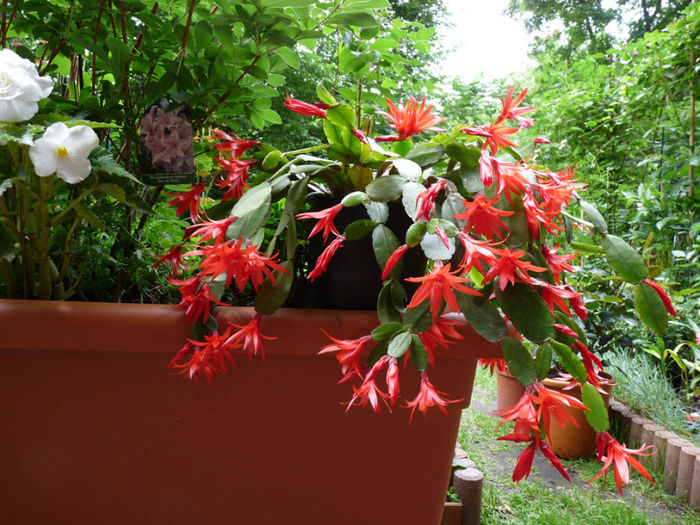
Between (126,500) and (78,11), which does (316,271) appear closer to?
(126,500)

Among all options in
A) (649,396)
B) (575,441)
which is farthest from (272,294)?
(649,396)

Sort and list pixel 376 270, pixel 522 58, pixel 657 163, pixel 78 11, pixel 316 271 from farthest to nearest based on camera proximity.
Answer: pixel 522 58 < pixel 657 163 < pixel 78 11 < pixel 376 270 < pixel 316 271

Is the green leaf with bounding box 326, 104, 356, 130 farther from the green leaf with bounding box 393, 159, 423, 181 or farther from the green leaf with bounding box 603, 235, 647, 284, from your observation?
the green leaf with bounding box 603, 235, 647, 284

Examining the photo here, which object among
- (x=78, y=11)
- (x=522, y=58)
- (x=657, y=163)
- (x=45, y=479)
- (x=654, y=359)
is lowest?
(x=654, y=359)

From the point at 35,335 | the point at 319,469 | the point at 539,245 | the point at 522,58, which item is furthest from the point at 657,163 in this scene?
the point at 522,58

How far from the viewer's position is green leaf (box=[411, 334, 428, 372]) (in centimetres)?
48

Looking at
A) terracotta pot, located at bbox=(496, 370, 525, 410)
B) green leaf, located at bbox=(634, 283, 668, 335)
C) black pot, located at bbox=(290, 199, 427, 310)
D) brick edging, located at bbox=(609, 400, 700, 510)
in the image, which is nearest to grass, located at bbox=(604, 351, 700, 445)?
brick edging, located at bbox=(609, 400, 700, 510)

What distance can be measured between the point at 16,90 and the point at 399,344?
1.45ft

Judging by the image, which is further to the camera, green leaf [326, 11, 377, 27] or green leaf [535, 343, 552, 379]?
green leaf [326, 11, 377, 27]

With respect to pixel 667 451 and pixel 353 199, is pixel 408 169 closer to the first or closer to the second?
pixel 353 199

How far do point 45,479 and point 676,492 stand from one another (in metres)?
1.49

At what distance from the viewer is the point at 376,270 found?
0.64 metres

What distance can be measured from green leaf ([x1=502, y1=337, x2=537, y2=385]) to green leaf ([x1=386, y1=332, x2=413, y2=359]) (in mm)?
96

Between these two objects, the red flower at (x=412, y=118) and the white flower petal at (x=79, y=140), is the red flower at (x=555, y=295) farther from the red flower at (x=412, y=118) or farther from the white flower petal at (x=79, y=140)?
the white flower petal at (x=79, y=140)
